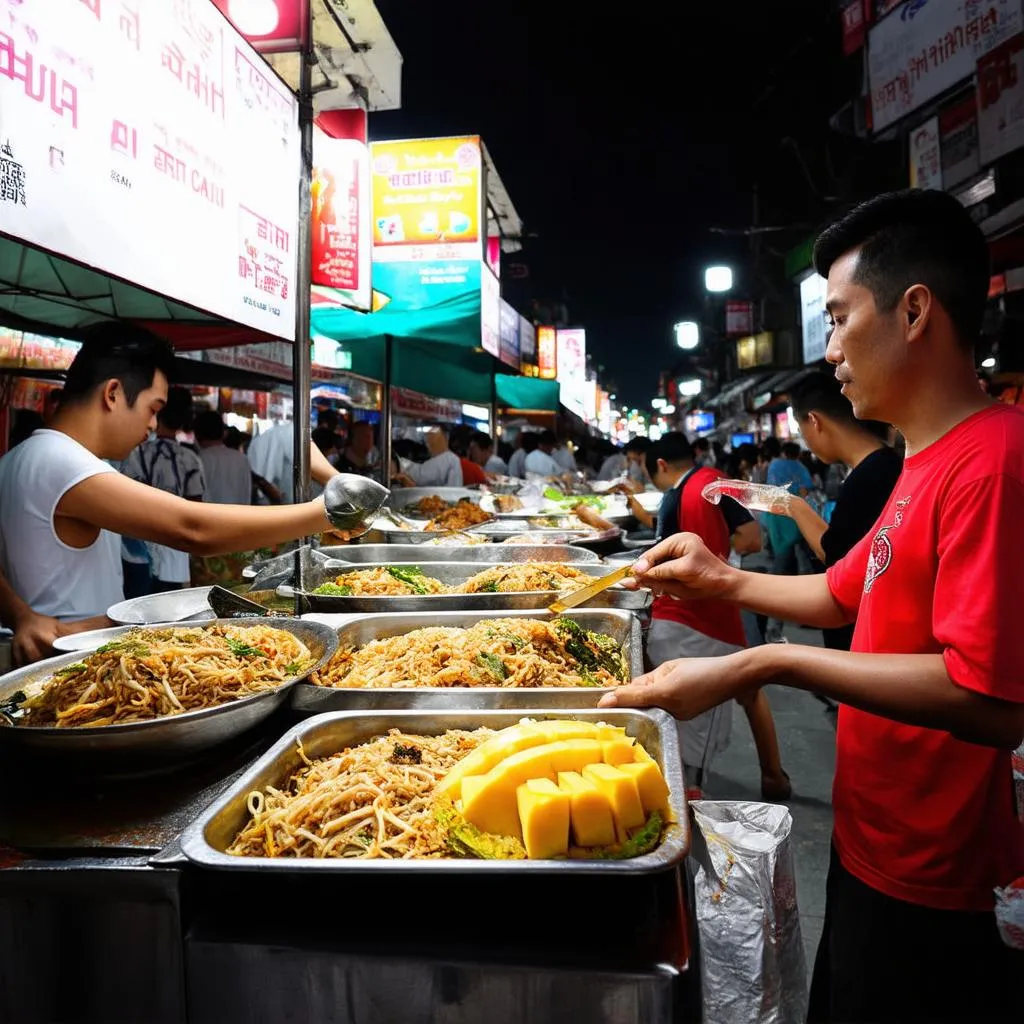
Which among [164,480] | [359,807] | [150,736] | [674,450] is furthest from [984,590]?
[164,480]

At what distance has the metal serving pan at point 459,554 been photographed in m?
4.92

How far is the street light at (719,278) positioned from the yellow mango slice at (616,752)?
40021 millimetres

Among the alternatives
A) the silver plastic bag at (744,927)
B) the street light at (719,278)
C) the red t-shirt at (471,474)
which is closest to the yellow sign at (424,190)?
the red t-shirt at (471,474)

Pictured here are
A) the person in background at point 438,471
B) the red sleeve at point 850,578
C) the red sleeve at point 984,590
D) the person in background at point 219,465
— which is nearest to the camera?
the red sleeve at point 984,590

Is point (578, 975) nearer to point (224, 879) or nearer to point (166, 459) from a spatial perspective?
point (224, 879)

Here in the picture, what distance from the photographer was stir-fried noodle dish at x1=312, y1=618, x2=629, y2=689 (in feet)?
7.93

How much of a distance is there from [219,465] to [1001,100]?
346 inches

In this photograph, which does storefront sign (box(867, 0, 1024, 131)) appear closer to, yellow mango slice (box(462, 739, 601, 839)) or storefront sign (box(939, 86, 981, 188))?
storefront sign (box(939, 86, 981, 188))

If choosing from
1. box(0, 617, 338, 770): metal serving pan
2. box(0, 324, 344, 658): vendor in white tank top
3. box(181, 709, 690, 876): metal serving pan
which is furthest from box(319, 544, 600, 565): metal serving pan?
box(0, 617, 338, 770): metal serving pan

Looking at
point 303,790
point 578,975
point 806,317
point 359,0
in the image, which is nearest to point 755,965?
point 578,975

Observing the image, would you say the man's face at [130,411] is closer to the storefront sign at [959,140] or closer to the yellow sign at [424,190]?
the yellow sign at [424,190]

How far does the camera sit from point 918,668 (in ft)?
5.34

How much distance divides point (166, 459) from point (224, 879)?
258 inches

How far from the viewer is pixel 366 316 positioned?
7461 mm
